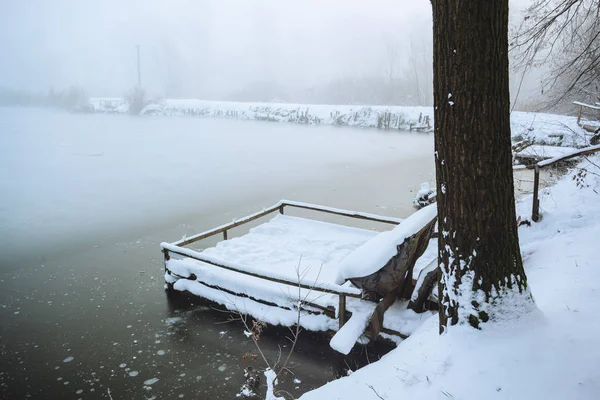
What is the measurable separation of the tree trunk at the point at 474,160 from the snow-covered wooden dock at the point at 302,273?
1959mm

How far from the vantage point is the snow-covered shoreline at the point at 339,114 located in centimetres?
2661

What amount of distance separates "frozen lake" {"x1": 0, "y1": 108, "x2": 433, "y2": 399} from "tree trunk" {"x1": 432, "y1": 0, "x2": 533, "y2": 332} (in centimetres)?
319

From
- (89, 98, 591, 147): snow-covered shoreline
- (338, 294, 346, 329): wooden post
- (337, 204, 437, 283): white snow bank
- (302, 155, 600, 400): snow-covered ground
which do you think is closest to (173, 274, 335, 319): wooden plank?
(338, 294, 346, 329): wooden post

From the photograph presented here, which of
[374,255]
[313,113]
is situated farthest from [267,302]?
[313,113]

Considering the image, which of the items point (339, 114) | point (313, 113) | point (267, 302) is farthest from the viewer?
point (313, 113)

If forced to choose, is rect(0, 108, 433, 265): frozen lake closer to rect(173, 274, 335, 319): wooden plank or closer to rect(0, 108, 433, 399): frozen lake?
rect(0, 108, 433, 399): frozen lake

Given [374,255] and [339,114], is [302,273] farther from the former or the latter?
[339,114]

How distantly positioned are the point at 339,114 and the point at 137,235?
37.4 meters

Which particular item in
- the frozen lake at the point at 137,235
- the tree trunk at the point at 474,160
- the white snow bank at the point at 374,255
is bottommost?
the frozen lake at the point at 137,235

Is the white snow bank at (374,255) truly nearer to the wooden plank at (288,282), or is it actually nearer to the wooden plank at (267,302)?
the wooden plank at (288,282)

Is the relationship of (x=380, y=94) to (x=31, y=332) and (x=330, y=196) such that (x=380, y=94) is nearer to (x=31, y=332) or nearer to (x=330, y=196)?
(x=330, y=196)

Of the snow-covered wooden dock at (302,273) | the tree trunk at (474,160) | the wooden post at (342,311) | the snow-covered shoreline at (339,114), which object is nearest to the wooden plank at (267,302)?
the snow-covered wooden dock at (302,273)

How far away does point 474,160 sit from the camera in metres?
3.05

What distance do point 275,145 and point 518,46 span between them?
25.4 m
